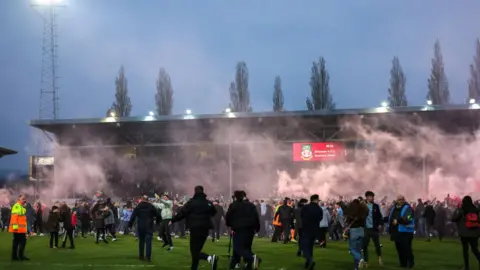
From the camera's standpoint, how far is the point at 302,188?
43.1 meters

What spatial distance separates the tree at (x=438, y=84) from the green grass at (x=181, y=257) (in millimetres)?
32385

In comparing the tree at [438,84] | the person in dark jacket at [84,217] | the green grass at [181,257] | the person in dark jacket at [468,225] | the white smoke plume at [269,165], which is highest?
the tree at [438,84]

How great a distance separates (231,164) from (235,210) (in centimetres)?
3059

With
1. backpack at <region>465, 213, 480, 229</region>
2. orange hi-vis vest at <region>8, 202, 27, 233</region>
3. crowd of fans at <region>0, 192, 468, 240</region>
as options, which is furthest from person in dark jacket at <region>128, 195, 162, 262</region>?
backpack at <region>465, 213, 480, 229</region>

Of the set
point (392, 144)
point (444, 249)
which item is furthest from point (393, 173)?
point (444, 249)

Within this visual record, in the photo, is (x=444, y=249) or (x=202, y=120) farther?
(x=202, y=120)

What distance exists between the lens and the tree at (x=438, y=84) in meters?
52.7

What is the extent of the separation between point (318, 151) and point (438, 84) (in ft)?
61.0

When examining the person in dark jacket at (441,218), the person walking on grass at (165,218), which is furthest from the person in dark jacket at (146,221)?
the person in dark jacket at (441,218)

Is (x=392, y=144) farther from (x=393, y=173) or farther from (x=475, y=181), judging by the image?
(x=475, y=181)

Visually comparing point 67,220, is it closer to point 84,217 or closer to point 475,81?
point 84,217

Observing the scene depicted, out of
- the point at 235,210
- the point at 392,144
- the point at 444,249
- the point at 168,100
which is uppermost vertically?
the point at 168,100

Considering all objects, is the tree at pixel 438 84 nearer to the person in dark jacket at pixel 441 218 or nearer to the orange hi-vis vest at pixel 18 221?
the person in dark jacket at pixel 441 218

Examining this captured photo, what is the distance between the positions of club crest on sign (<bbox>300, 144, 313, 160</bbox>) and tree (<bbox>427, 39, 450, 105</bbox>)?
1685 centimetres
